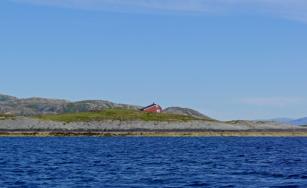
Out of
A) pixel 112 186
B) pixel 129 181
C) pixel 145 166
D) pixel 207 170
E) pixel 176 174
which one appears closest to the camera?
pixel 112 186

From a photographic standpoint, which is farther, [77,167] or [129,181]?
[77,167]

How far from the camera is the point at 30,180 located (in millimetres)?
59406

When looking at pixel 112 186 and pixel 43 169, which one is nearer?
pixel 112 186

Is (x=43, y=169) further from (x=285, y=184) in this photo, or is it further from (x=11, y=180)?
(x=285, y=184)

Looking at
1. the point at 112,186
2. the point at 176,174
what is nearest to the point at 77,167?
the point at 176,174

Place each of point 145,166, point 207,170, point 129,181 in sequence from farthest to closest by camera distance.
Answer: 1. point 145,166
2. point 207,170
3. point 129,181

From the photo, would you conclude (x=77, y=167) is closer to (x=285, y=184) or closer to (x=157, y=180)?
(x=157, y=180)

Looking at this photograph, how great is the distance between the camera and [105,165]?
7700 cm

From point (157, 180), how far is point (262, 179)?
973 cm

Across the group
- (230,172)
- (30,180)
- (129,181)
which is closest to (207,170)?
(230,172)

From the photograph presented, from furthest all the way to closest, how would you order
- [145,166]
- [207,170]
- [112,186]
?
[145,166]
[207,170]
[112,186]

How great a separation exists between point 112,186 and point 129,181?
154 inches

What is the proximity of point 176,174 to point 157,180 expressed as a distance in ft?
20.5

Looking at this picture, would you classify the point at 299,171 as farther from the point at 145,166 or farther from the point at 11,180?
the point at 11,180
